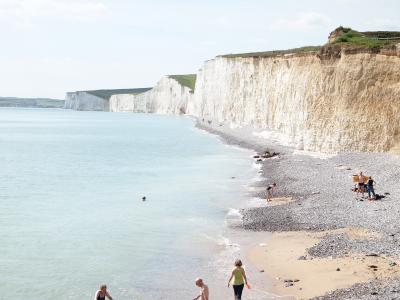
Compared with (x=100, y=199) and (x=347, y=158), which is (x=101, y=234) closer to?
(x=100, y=199)

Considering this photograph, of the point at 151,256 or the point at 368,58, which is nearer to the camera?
the point at 151,256

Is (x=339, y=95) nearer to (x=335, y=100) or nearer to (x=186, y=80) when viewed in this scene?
(x=335, y=100)

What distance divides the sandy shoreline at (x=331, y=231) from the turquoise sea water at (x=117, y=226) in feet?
6.63

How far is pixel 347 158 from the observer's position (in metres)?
37.4

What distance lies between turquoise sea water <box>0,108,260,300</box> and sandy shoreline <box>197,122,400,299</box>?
202cm

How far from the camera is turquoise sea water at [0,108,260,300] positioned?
17.2 metres

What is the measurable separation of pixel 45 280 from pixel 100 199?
15.6m

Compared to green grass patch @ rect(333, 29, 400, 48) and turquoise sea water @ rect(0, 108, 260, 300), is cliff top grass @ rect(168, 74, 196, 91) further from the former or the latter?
turquoise sea water @ rect(0, 108, 260, 300)

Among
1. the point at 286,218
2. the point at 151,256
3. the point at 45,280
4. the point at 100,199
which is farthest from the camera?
the point at 100,199

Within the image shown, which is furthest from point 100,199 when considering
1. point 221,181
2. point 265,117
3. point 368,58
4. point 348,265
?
point 265,117

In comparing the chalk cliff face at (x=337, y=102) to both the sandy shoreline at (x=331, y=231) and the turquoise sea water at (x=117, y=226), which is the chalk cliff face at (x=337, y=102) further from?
the turquoise sea water at (x=117, y=226)

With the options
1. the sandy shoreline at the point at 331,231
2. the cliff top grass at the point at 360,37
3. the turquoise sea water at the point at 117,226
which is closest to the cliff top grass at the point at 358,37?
the cliff top grass at the point at 360,37

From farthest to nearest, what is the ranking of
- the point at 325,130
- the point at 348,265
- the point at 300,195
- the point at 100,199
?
the point at 325,130 → the point at 100,199 → the point at 300,195 → the point at 348,265

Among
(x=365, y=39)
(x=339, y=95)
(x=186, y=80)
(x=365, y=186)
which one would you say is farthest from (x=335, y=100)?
(x=186, y=80)
